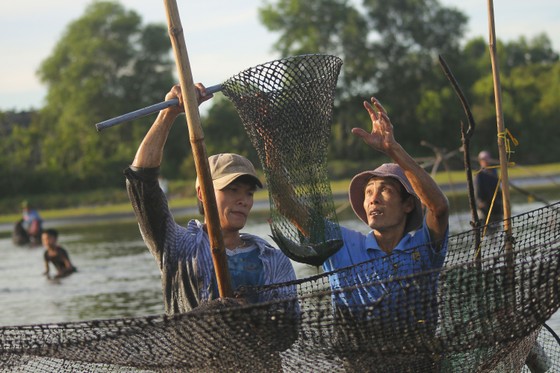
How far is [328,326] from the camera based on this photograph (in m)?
4.57

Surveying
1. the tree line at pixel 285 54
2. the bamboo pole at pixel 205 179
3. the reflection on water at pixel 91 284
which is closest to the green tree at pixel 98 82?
the tree line at pixel 285 54

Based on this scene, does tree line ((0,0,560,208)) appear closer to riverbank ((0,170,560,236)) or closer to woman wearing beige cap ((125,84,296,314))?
riverbank ((0,170,560,236))

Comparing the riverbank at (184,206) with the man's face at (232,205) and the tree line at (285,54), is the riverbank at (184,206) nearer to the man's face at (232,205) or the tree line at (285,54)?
the tree line at (285,54)

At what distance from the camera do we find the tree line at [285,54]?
54281 millimetres

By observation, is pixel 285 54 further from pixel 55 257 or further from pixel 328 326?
pixel 328 326

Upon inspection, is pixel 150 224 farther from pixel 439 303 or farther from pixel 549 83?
pixel 549 83

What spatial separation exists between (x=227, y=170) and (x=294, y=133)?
39 cm

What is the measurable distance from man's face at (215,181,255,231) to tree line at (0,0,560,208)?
46279mm

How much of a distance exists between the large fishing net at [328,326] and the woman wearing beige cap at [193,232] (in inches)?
6.3

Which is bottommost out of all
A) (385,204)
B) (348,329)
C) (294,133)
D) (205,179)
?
(348,329)

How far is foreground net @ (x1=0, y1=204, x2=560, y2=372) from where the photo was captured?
456 cm

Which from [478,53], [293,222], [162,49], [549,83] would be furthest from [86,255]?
[478,53]

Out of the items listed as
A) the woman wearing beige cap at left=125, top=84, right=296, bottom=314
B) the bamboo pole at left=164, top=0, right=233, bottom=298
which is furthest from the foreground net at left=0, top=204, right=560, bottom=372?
the woman wearing beige cap at left=125, top=84, right=296, bottom=314

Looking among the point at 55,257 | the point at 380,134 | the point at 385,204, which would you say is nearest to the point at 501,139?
the point at 385,204
